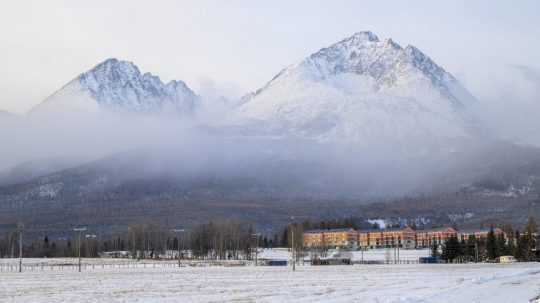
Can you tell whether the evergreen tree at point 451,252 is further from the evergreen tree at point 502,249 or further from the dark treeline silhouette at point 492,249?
the evergreen tree at point 502,249

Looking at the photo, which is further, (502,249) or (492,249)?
(502,249)

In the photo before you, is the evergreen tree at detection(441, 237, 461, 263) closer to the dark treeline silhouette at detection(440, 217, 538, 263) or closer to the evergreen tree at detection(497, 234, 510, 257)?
the dark treeline silhouette at detection(440, 217, 538, 263)

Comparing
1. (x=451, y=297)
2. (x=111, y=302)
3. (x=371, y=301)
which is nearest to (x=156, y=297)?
(x=111, y=302)

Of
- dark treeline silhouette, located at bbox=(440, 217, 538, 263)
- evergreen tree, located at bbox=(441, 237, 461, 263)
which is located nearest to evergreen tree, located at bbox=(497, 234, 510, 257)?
dark treeline silhouette, located at bbox=(440, 217, 538, 263)

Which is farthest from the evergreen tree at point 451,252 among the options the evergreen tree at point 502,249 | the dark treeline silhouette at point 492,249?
the evergreen tree at point 502,249

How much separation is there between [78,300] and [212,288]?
14.1m

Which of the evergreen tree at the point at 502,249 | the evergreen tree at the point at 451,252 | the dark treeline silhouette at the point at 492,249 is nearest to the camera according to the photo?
the dark treeline silhouette at the point at 492,249

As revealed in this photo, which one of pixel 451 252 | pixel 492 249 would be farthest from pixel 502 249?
pixel 451 252

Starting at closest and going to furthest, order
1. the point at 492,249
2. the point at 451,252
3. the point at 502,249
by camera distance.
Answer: the point at 492,249 → the point at 502,249 → the point at 451,252

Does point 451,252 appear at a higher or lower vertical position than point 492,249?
lower

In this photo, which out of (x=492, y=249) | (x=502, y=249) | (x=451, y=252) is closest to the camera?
(x=492, y=249)

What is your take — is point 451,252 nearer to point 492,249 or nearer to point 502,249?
point 492,249

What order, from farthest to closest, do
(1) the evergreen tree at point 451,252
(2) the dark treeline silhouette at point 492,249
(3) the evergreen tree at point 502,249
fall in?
(1) the evergreen tree at point 451,252 < (3) the evergreen tree at point 502,249 < (2) the dark treeline silhouette at point 492,249

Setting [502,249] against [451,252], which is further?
[451,252]
